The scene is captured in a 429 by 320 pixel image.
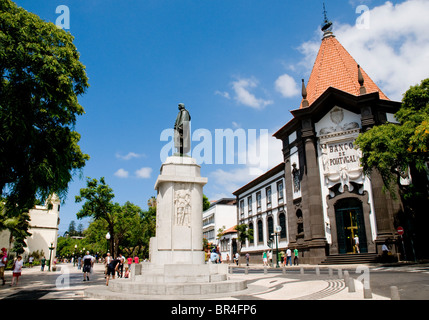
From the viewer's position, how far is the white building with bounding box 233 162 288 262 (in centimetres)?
3525

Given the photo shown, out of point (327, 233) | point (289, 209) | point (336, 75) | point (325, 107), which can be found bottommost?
point (327, 233)

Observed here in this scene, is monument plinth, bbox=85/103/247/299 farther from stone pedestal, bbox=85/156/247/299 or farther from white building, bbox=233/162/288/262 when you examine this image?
white building, bbox=233/162/288/262

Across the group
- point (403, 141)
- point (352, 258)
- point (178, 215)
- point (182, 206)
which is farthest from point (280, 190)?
point (178, 215)

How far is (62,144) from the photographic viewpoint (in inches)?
589

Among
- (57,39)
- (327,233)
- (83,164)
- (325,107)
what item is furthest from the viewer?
(325,107)

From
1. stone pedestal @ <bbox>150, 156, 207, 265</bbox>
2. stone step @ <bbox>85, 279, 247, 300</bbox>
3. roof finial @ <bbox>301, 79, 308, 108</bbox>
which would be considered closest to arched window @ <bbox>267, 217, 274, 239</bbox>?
roof finial @ <bbox>301, 79, 308, 108</bbox>

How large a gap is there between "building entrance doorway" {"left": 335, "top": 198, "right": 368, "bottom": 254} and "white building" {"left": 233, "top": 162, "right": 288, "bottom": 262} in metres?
7.39

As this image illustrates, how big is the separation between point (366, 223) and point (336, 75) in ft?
49.9

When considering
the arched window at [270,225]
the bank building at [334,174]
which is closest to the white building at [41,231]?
the arched window at [270,225]

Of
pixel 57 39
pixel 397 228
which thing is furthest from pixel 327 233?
pixel 57 39

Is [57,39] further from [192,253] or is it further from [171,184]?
[192,253]

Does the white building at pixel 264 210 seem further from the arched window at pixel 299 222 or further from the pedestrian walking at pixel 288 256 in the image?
the arched window at pixel 299 222

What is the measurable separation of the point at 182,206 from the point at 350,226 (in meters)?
21.0

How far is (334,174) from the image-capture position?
2759 centimetres
